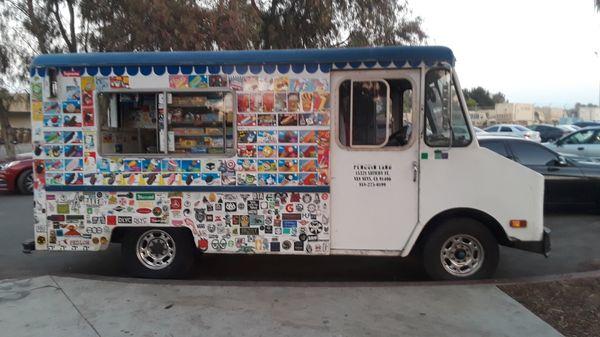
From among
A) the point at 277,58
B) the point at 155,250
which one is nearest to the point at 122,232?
the point at 155,250

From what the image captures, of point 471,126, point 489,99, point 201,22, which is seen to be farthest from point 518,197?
point 489,99

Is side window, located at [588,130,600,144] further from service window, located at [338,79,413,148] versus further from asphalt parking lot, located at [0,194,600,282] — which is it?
service window, located at [338,79,413,148]

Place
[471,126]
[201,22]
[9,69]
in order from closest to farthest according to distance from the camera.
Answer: [471,126]
[201,22]
[9,69]

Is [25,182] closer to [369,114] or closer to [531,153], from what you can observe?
[369,114]

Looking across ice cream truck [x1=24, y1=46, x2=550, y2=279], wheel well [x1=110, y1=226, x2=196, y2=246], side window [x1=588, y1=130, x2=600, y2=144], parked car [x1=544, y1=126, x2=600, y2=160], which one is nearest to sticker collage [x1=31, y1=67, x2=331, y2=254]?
ice cream truck [x1=24, y1=46, x2=550, y2=279]

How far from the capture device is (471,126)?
525cm

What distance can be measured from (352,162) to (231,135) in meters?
1.33

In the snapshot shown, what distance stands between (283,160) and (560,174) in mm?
5740

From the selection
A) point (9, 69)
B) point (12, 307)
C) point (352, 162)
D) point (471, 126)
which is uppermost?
point (9, 69)

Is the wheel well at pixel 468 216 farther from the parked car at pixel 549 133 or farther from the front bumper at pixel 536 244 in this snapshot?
the parked car at pixel 549 133

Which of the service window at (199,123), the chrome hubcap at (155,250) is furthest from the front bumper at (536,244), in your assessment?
the chrome hubcap at (155,250)

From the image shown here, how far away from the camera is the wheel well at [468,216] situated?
534 cm

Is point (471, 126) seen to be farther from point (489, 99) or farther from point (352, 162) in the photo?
point (489, 99)

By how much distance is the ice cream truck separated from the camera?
5258 millimetres
